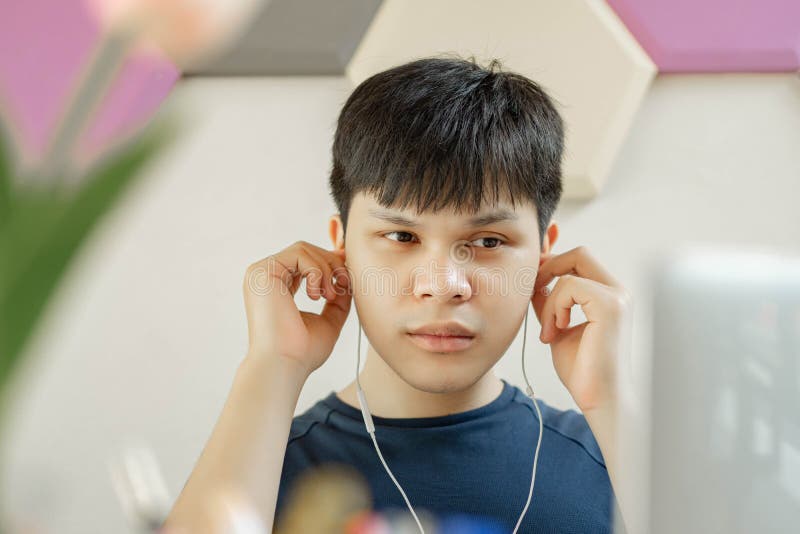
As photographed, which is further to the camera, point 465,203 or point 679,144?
point 679,144

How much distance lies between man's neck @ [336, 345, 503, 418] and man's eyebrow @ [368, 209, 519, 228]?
0.71ft

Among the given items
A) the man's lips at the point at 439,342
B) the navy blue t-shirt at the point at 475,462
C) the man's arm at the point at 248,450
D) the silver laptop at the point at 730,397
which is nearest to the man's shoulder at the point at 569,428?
the navy blue t-shirt at the point at 475,462

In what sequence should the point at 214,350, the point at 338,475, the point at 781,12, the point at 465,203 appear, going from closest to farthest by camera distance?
1. the point at 465,203
2. the point at 338,475
3. the point at 781,12
4. the point at 214,350

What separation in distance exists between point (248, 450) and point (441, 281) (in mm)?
269

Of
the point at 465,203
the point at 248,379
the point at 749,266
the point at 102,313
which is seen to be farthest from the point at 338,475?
the point at 749,266

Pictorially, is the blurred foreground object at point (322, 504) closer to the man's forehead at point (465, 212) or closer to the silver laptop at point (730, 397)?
the man's forehead at point (465, 212)

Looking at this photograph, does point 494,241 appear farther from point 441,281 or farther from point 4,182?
point 4,182

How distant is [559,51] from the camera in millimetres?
1200

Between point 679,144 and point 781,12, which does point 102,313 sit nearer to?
point 679,144

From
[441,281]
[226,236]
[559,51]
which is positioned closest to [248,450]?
[441,281]

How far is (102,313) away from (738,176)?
41.0 inches

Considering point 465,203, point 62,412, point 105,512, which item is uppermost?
point 465,203

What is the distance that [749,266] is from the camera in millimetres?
345

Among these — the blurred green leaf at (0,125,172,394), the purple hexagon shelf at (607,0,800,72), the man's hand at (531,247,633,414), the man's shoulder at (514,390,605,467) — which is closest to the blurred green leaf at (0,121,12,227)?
the blurred green leaf at (0,125,172,394)
